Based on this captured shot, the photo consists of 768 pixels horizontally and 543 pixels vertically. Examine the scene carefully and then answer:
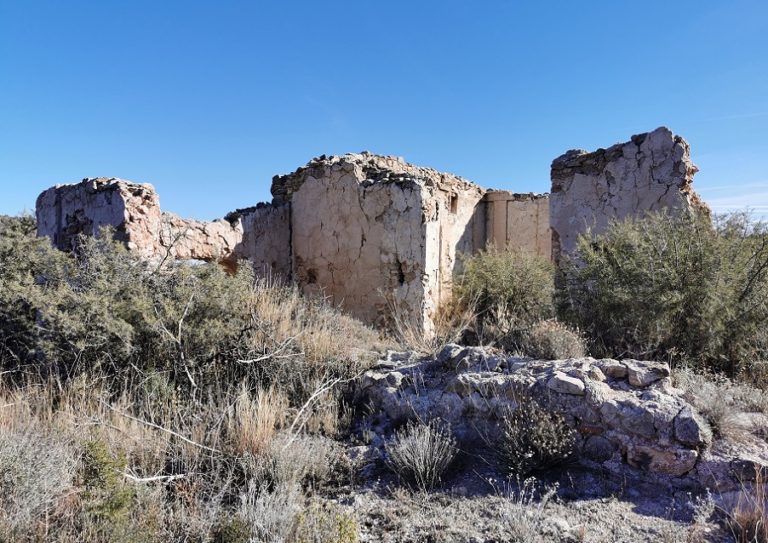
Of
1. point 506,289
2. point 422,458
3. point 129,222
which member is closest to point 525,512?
point 422,458

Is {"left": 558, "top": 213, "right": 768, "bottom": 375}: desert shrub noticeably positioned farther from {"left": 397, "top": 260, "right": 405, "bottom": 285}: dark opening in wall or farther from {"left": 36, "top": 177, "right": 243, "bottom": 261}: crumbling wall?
{"left": 36, "top": 177, "right": 243, "bottom": 261}: crumbling wall

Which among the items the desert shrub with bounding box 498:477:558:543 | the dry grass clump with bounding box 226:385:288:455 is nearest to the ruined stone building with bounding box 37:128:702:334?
the dry grass clump with bounding box 226:385:288:455

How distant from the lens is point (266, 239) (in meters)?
8.51

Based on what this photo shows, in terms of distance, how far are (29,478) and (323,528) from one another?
5.69ft

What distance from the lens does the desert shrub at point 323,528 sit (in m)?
2.50

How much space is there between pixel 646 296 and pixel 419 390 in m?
2.62

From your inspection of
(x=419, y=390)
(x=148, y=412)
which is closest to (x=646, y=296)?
(x=419, y=390)

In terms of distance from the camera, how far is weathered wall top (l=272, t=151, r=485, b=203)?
7.91 metres

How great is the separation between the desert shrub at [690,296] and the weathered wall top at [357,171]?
11.4 ft

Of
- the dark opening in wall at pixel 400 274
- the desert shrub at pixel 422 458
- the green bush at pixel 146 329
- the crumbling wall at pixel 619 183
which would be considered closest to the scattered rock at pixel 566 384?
the desert shrub at pixel 422 458

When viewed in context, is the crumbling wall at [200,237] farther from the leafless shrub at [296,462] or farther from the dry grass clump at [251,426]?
the leafless shrub at [296,462]

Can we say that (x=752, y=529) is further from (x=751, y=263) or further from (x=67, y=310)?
(x=67, y=310)

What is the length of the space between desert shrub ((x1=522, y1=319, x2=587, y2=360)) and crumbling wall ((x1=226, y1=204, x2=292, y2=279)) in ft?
15.6

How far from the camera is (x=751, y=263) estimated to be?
492cm
